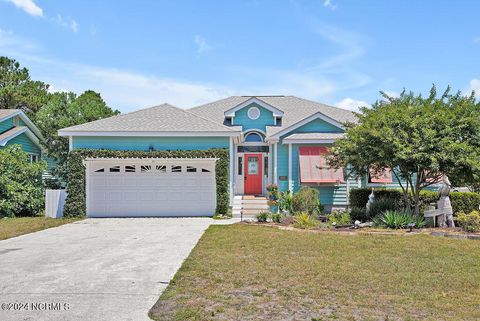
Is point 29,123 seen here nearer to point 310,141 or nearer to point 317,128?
point 310,141

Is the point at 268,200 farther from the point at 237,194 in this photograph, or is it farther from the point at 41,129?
the point at 41,129

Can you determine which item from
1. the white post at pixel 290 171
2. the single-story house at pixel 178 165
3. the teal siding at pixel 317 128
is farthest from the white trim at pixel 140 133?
the teal siding at pixel 317 128

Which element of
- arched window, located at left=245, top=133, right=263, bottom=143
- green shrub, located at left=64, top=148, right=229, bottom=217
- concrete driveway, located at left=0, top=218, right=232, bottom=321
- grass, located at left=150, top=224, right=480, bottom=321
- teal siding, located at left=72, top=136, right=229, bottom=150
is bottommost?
concrete driveway, located at left=0, top=218, right=232, bottom=321

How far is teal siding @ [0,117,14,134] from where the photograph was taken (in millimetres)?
21087

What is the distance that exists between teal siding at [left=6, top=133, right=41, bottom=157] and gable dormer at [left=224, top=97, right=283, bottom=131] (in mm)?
11203

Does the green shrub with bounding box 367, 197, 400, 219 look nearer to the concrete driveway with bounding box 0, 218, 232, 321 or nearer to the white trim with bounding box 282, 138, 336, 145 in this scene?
the white trim with bounding box 282, 138, 336, 145

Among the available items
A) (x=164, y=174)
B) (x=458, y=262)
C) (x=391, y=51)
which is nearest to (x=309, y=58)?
(x=391, y=51)

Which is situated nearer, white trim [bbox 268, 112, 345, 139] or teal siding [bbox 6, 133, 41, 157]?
white trim [bbox 268, 112, 345, 139]

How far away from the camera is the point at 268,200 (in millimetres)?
18484

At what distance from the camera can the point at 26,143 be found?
22.9 meters

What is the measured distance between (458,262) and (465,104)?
621 centimetres

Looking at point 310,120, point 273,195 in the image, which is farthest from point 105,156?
point 310,120

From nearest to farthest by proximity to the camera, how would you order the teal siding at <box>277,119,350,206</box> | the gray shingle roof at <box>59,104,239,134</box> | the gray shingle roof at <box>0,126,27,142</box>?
the gray shingle roof at <box>59,104,239,134</box>, the teal siding at <box>277,119,350,206</box>, the gray shingle roof at <box>0,126,27,142</box>

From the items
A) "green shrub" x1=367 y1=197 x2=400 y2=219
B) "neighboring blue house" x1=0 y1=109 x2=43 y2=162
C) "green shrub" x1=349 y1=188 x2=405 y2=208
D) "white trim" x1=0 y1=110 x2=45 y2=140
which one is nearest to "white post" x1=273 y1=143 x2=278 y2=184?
"green shrub" x1=349 y1=188 x2=405 y2=208
